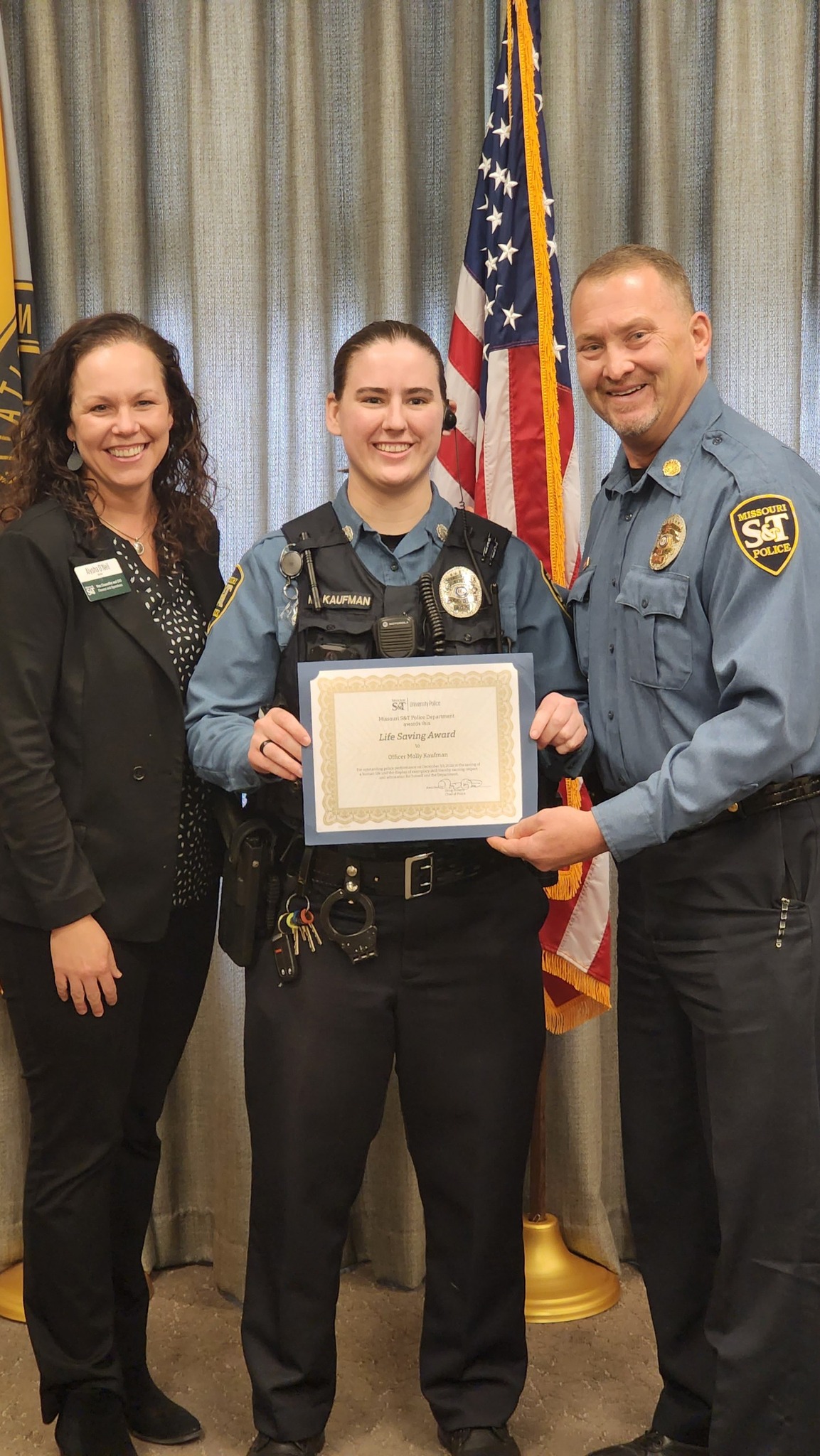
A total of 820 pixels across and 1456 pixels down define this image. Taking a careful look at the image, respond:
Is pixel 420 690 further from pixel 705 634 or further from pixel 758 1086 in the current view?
pixel 758 1086

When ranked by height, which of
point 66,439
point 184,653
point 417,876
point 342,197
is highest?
point 342,197

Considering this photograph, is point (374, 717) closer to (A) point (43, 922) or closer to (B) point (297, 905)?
(B) point (297, 905)

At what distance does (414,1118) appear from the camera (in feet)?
7.07

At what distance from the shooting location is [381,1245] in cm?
302

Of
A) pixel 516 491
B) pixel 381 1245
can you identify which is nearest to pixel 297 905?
pixel 516 491

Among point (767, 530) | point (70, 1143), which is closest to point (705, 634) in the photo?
point (767, 530)

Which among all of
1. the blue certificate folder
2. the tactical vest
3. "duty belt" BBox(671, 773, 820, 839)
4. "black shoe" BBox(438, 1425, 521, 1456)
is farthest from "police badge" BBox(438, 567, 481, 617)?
"black shoe" BBox(438, 1425, 521, 1456)

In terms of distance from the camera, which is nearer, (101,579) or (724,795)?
(724,795)

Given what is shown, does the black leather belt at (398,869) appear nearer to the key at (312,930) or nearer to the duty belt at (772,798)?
the key at (312,930)

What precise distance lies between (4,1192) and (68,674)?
162 centimetres

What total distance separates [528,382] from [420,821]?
3.94 feet

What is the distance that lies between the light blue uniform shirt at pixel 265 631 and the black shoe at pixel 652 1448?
119 cm
